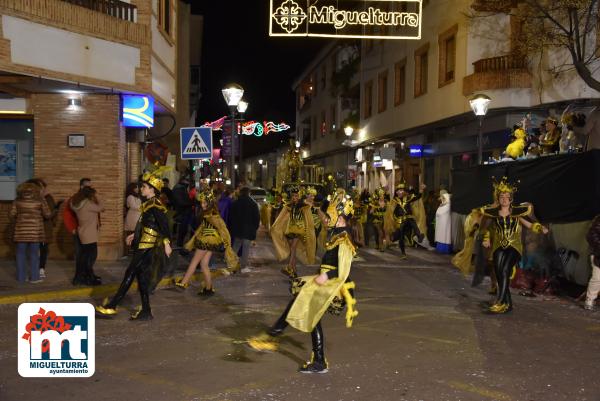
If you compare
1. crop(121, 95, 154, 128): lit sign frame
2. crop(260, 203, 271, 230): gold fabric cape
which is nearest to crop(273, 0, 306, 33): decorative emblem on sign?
crop(121, 95, 154, 128): lit sign frame

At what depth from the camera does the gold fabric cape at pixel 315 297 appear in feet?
19.1

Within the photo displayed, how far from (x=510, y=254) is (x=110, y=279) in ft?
21.6

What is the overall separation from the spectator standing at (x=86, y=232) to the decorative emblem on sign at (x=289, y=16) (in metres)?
7.12

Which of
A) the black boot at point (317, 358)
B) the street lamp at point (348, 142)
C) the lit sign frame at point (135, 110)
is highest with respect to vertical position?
the street lamp at point (348, 142)

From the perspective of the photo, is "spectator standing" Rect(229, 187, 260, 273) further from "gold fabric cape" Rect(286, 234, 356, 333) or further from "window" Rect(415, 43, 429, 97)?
"window" Rect(415, 43, 429, 97)

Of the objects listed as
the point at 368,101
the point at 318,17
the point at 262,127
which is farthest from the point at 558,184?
the point at 262,127

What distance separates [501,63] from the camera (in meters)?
20.4

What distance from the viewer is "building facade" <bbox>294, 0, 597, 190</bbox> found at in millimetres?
20219

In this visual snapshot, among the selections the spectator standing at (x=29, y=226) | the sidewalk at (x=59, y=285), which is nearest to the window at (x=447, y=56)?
the sidewalk at (x=59, y=285)

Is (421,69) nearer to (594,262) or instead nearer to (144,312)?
(594,262)

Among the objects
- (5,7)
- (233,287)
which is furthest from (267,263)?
(5,7)

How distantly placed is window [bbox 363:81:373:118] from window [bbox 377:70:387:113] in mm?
1593

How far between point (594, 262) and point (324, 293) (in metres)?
5.09

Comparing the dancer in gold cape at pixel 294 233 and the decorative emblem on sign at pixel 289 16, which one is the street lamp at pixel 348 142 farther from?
the dancer in gold cape at pixel 294 233
